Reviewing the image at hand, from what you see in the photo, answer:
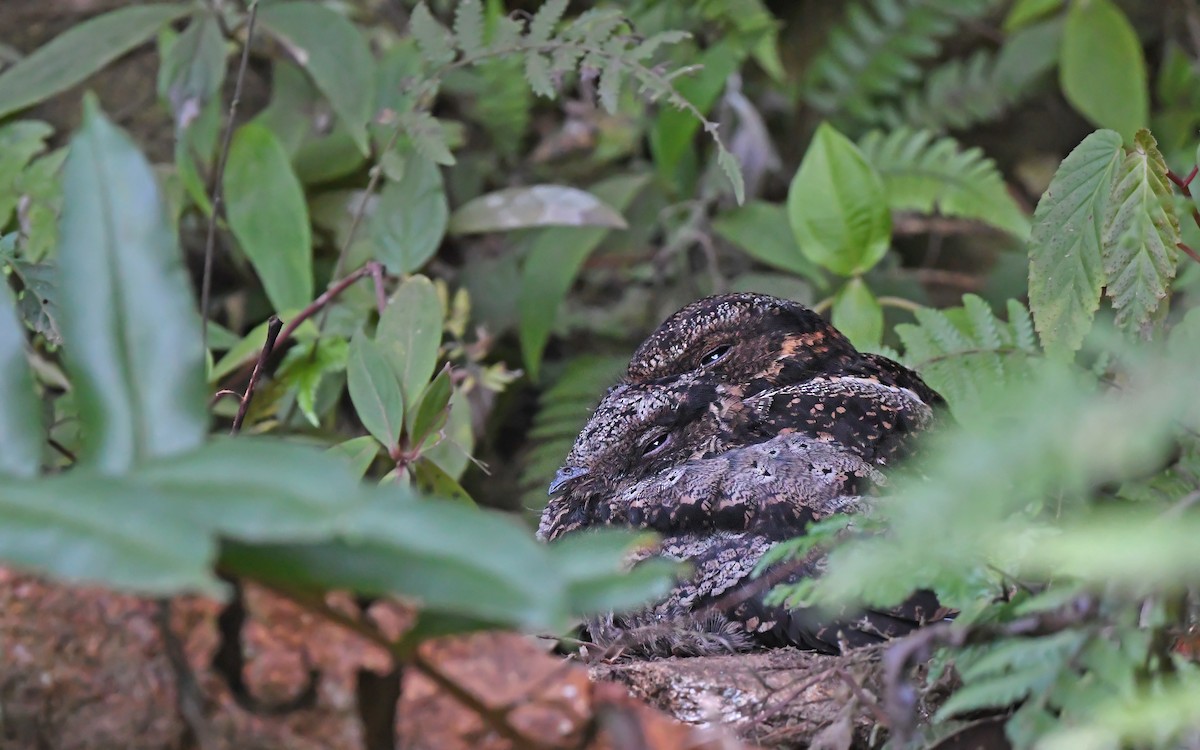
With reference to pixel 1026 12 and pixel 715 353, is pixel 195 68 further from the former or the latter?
pixel 1026 12

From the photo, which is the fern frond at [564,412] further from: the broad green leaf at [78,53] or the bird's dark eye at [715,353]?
the broad green leaf at [78,53]

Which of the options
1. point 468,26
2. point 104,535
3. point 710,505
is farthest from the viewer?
point 468,26

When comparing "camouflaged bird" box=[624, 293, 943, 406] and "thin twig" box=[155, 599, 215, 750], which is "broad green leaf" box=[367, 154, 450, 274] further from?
"thin twig" box=[155, 599, 215, 750]

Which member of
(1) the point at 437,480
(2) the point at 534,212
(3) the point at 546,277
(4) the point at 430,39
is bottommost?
(3) the point at 546,277

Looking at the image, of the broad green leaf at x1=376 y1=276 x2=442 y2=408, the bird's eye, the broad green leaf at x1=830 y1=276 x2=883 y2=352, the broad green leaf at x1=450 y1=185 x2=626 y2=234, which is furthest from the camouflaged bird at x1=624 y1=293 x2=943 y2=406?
the broad green leaf at x1=450 y1=185 x2=626 y2=234

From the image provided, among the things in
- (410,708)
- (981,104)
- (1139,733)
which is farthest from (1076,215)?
(981,104)

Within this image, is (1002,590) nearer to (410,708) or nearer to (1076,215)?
(410,708)

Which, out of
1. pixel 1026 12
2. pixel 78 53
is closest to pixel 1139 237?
pixel 78 53
